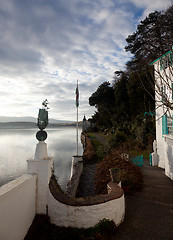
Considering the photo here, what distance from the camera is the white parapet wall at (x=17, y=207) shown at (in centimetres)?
294

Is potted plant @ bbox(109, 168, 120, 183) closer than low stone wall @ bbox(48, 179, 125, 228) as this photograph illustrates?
No

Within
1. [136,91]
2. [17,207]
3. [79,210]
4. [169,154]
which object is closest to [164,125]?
[169,154]

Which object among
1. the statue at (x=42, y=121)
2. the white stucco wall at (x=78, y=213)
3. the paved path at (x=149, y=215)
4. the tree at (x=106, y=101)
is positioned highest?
the tree at (x=106, y=101)

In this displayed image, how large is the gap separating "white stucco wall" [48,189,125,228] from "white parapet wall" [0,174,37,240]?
58cm

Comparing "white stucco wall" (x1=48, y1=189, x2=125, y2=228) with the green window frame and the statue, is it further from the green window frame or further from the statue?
the green window frame

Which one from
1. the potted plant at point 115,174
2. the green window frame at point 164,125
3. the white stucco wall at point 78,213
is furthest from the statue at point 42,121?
the green window frame at point 164,125

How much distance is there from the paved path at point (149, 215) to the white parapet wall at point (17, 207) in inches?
94.8

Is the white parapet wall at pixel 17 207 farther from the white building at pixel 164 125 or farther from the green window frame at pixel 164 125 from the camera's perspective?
the green window frame at pixel 164 125

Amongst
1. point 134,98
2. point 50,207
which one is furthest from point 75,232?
point 134,98

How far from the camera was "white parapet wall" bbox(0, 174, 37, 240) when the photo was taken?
294 cm

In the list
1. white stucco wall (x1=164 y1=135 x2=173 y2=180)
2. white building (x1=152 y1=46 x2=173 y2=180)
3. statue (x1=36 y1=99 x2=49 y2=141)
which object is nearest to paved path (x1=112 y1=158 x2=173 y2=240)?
white stucco wall (x1=164 y1=135 x2=173 y2=180)

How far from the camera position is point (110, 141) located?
18.0 m

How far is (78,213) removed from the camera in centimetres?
397

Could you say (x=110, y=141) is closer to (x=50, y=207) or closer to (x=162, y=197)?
(x=162, y=197)
